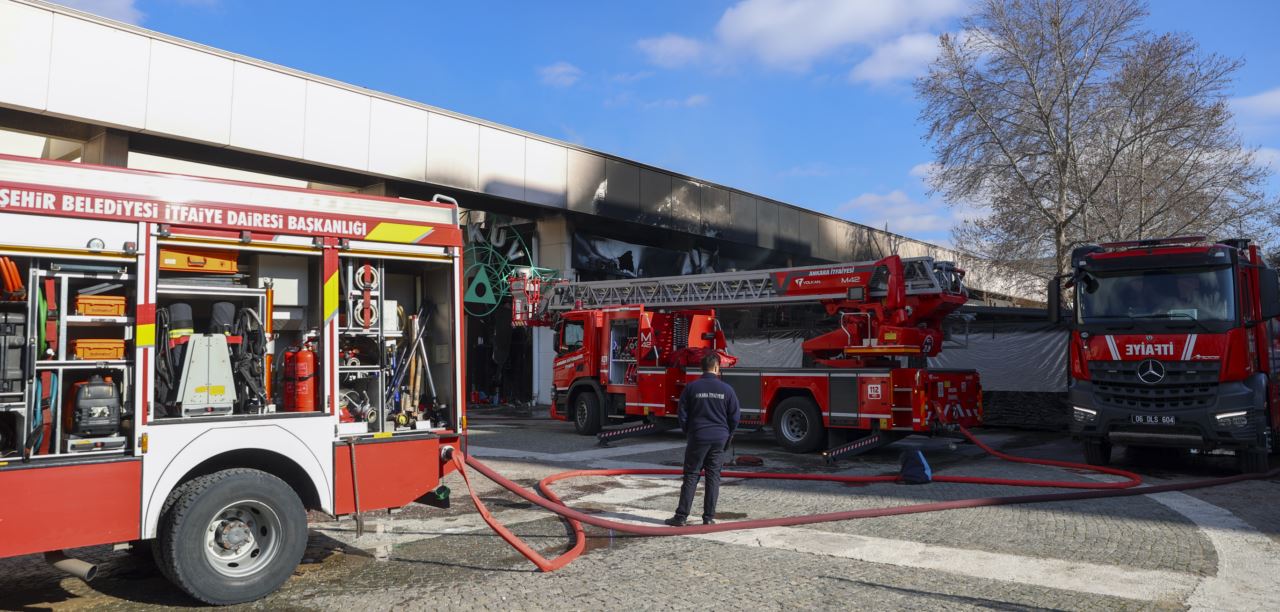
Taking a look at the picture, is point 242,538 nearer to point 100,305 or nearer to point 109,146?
point 100,305

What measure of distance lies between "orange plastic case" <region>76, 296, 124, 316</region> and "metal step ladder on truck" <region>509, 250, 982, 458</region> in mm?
10013

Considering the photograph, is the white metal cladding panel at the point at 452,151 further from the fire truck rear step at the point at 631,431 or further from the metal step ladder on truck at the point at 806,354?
the fire truck rear step at the point at 631,431

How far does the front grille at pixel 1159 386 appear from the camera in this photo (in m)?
11.0

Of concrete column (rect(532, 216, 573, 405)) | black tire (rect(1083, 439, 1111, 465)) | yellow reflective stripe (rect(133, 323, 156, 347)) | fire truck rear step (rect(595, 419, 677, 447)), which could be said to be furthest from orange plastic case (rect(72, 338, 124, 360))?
concrete column (rect(532, 216, 573, 405))

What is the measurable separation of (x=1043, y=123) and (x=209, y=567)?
2715cm

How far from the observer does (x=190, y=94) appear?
55.1ft

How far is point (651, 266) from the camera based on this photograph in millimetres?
29828

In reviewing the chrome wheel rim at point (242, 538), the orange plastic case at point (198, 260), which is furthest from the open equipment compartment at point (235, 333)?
the chrome wheel rim at point (242, 538)

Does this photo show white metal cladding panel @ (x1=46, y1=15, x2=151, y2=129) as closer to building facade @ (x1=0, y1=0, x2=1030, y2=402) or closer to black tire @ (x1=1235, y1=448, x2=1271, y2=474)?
building facade @ (x1=0, y1=0, x2=1030, y2=402)

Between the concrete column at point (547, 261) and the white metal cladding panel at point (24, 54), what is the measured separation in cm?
1363

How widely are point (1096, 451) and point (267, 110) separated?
16.9 m

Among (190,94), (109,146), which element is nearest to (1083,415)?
(190,94)

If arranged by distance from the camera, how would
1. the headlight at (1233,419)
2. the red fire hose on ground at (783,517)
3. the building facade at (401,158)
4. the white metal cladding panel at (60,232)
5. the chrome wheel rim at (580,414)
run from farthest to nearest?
the chrome wheel rim at (580,414) → the building facade at (401,158) → the headlight at (1233,419) → the red fire hose on ground at (783,517) → the white metal cladding panel at (60,232)

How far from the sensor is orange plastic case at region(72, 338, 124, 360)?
17.7ft
